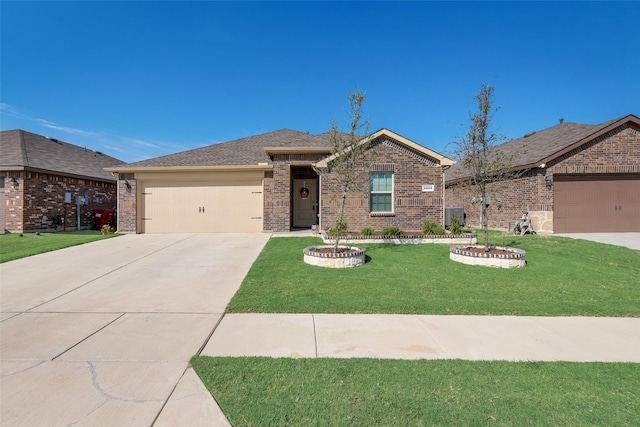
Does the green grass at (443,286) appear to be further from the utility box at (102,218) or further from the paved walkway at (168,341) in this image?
the utility box at (102,218)

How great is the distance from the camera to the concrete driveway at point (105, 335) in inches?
88.5

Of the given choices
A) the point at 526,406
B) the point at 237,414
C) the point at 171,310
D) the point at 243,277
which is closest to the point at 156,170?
the point at 243,277

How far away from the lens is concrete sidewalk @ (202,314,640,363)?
3.01m

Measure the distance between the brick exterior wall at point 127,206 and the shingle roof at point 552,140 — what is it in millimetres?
13642

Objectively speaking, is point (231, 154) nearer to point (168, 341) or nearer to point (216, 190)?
point (216, 190)

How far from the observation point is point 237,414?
211 cm

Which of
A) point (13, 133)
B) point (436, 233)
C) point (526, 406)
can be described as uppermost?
point (13, 133)

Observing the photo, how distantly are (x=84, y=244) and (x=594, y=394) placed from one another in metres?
12.5

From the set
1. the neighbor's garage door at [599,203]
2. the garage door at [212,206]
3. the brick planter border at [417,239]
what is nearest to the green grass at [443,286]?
the brick planter border at [417,239]

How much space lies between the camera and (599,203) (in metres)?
12.7

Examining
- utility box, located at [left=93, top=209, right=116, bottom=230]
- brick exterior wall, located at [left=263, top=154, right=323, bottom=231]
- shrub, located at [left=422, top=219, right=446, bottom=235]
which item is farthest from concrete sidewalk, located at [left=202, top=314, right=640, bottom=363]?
utility box, located at [left=93, top=209, right=116, bottom=230]

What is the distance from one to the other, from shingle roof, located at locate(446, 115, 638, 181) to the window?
2.76 metres

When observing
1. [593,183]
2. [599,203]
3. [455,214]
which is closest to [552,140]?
[593,183]

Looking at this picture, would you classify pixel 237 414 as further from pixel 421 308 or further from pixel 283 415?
pixel 421 308
